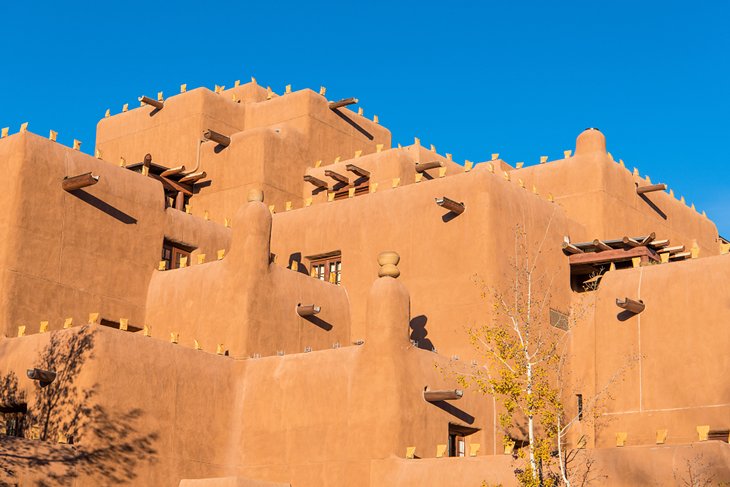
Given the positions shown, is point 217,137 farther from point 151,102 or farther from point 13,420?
point 13,420

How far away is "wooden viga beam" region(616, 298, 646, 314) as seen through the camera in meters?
29.6

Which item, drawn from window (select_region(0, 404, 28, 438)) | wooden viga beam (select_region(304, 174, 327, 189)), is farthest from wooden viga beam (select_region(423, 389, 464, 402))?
wooden viga beam (select_region(304, 174, 327, 189))

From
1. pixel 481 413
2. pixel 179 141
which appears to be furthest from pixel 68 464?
pixel 179 141

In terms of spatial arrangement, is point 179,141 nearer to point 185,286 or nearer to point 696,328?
point 185,286

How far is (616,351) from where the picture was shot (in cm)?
3067

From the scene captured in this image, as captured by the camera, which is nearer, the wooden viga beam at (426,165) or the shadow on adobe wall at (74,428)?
the shadow on adobe wall at (74,428)

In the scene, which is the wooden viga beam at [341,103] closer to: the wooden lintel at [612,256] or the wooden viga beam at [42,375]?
the wooden lintel at [612,256]

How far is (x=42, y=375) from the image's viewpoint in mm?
25031

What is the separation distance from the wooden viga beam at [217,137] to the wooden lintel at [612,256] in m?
12.0

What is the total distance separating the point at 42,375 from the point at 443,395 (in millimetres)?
8848

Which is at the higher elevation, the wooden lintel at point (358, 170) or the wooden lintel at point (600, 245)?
Result: the wooden lintel at point (358, 170)

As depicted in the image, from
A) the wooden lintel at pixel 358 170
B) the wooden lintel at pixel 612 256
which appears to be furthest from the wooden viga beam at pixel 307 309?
the wooden lintel at pixel 612 256

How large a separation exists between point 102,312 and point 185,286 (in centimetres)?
230

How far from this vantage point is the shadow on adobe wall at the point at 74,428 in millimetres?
24047
